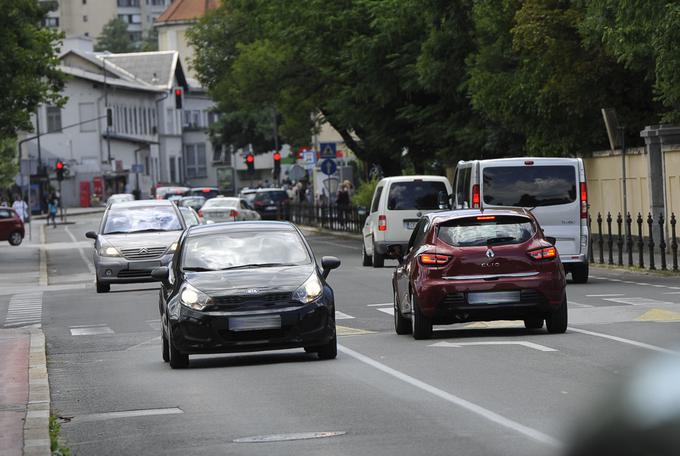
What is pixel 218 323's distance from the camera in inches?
603

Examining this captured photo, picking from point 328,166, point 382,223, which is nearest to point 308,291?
point 382,223

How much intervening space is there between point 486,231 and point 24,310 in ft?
40.0

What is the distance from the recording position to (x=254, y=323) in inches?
603

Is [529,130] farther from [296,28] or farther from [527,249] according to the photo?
[527,249]

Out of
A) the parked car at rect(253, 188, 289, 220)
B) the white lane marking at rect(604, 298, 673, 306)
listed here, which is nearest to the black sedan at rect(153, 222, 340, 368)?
the white lane marking at rect(604, 298, 673, 306)

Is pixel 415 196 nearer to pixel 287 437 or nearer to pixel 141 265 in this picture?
pixel 141 265

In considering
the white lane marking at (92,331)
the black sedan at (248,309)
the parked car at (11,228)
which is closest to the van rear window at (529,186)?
the white lane marking at (92,331)

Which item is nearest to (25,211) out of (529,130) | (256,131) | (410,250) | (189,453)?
(256,131)

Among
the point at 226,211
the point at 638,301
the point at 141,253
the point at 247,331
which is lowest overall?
the point at 638,301

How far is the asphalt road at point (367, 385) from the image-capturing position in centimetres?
1006

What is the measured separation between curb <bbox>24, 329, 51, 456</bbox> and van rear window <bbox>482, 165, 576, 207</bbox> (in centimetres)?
1007

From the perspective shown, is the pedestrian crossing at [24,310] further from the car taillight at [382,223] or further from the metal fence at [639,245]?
the metal fence at [639,245]

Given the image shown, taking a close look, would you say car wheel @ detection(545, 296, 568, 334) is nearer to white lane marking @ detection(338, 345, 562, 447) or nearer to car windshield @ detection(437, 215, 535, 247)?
car windshield @ detection(437, 215, 535, 247)

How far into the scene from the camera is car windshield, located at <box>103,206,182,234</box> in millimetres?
31547
